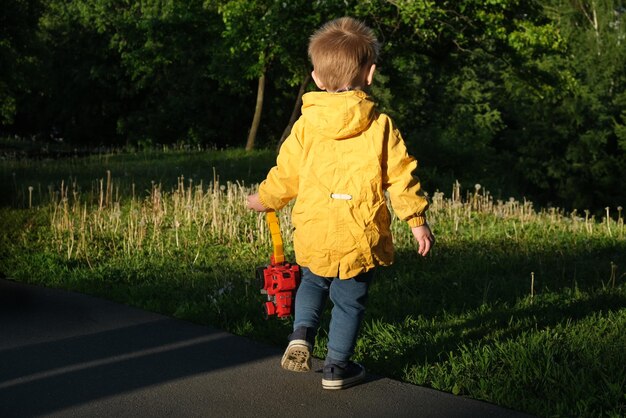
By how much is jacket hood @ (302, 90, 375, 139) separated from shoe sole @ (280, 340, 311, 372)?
987 millimetres

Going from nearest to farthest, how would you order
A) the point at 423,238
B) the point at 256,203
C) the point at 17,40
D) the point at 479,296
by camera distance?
the point at 423,238 < the point at 256,203 < the point at 479,296 < the point at 17,40

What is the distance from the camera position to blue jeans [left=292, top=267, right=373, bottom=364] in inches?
186

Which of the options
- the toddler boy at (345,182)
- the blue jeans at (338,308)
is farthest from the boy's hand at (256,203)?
the blue jeans at (338,308)

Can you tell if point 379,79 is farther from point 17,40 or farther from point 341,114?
point 341,114

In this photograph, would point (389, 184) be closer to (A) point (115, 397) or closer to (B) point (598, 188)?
(A) point (115, 397)

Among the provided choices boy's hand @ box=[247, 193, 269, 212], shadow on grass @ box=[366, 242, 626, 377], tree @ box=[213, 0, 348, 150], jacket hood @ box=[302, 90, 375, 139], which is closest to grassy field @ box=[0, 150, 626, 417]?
shadow on grass @ box=[366, 242, 626, 377]

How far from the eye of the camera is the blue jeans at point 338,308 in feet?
15.5

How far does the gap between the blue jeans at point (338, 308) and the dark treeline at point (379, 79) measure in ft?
56.3

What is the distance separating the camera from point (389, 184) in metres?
4.61

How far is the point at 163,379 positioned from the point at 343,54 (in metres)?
1.83

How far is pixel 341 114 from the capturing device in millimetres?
4473

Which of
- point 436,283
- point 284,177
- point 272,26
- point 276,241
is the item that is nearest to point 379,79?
point 272,26

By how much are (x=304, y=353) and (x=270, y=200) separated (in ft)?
2.49

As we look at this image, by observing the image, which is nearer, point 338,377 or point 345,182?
point 345,182
